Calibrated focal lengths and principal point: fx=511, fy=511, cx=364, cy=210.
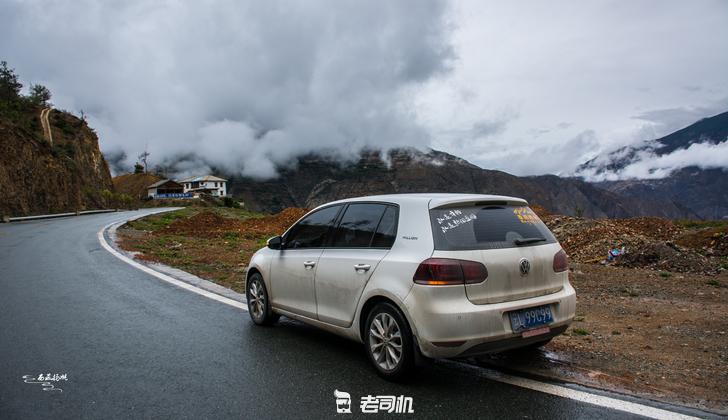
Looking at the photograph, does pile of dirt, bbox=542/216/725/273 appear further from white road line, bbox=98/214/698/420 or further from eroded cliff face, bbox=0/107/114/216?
eroded cliff face, bbox=0/107/114/216

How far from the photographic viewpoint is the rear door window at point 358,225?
4.86m

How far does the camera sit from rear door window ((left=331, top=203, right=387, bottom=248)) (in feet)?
15.9

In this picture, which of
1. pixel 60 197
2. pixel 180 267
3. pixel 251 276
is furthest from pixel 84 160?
pixel 251 276

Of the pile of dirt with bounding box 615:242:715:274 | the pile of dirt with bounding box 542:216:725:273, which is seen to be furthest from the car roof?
the pile of dirt with bounding box 542:216:725:273

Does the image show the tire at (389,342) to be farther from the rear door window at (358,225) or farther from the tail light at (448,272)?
the rear door window at (358,225)

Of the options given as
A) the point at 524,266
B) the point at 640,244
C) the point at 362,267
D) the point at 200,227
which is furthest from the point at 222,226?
the point at 524,266

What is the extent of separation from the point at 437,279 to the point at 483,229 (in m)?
0.69

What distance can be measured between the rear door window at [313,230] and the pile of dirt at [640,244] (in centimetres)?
980

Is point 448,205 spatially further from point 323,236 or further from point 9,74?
point 9,74

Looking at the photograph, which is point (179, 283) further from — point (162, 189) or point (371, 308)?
point (162, 189)

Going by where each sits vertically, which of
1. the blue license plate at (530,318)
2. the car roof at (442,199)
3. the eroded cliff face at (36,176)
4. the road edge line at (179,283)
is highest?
the eroded cliff face at (36,176)

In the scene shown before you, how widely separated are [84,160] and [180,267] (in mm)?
64907

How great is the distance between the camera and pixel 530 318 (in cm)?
430

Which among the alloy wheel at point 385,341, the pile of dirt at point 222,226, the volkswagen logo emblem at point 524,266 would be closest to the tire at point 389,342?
the alloy wheel at point 385,341
